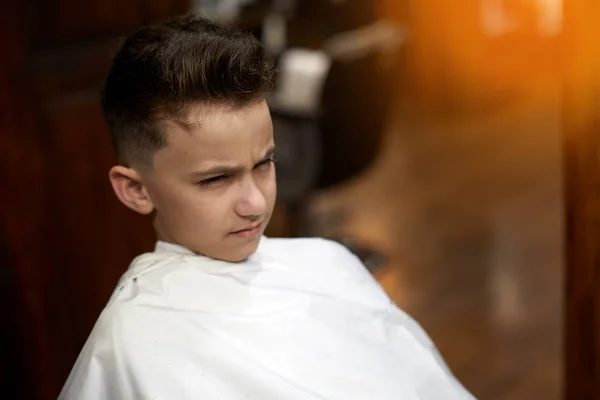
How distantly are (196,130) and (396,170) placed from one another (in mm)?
3677

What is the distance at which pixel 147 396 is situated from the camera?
1142 millimetres

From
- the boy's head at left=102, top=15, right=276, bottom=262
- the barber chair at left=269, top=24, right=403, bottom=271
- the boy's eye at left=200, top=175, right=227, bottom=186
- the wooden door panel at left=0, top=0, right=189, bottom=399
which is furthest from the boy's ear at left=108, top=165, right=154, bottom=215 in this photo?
the barber chair at left=269, top=24, right=403, bottom=271

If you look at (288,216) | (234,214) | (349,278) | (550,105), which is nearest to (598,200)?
A: (349,278)

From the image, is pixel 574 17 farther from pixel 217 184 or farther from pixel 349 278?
pixel 217 184

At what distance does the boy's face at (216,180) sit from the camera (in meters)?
1.13

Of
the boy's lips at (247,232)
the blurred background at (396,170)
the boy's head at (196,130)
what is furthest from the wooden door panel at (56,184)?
the boy's lips at (247,232)

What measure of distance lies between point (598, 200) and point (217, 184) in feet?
3.33

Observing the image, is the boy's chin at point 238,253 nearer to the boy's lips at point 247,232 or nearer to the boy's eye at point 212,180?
the boy's lips at point 247,232

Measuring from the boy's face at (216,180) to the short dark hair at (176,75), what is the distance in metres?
0.02

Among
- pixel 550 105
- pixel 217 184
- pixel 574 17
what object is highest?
pixel 574 17

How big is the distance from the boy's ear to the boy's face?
10mm

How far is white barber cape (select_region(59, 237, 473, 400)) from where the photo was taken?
1.16 metres

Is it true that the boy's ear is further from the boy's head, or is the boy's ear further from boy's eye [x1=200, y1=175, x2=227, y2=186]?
boy's eye [x1=200, y1=175, x2=227, y2=186]

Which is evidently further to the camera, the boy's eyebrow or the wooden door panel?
the wooden door panel
